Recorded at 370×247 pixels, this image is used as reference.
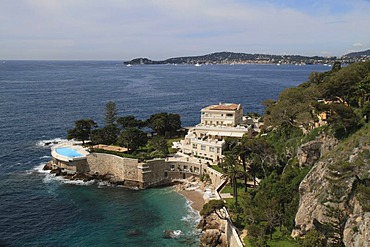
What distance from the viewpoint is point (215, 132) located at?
65.9 meters

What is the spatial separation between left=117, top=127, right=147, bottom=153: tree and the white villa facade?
7.11m

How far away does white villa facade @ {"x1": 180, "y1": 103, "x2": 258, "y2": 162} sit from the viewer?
A: 58.9m

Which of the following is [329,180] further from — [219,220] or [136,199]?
[136,199]

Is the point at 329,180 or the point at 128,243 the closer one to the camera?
the point at 329,180

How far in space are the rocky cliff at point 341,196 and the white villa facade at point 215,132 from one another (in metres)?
25.2

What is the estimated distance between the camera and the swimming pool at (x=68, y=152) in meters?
61.7

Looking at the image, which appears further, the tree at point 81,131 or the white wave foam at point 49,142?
the white wave foam at point 49,142

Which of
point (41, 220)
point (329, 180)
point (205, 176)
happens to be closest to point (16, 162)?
point (41, 220)

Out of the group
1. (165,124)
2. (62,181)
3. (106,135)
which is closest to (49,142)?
(106,135)

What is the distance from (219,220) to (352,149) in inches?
663

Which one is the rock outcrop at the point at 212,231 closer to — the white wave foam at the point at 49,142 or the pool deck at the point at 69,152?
the pool deck at the point at 69,152

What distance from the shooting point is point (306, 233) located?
32.4 metres

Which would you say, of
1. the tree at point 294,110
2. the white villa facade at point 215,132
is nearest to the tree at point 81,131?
the white villa facade at point 215,132

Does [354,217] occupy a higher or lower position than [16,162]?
higher
